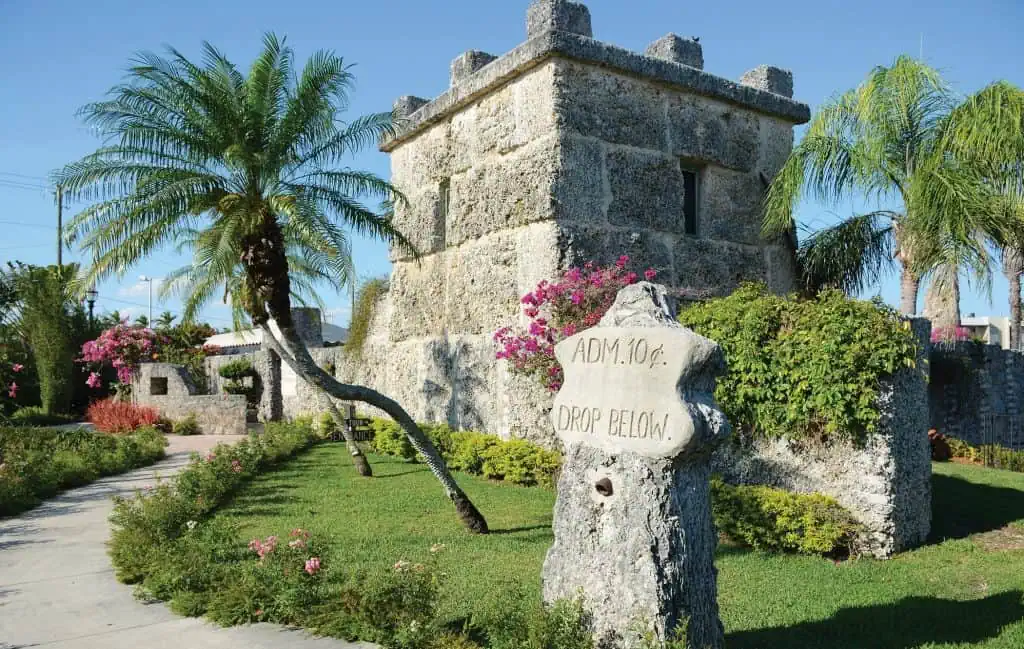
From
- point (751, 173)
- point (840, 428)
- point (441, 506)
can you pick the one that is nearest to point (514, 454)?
point (441, 506)

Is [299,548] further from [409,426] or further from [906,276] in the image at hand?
[906,276]

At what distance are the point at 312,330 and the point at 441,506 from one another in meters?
12.9

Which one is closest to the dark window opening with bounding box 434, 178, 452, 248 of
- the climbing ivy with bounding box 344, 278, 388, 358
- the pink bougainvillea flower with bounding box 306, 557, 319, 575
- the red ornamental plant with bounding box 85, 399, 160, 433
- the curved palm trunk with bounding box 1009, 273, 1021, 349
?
the climbing ivy with bounding box 344, 278, 388, 358

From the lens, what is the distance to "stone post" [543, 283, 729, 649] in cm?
409

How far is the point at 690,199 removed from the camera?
12.5 metres

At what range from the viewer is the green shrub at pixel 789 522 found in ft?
23.7

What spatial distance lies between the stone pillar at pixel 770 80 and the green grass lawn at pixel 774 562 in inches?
258

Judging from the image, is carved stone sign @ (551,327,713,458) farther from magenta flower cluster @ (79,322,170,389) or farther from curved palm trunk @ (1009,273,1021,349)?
magenta flower cluster @ (79,322,170,389)

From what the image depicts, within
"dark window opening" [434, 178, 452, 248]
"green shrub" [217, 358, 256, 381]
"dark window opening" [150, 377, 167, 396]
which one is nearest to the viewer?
"dark window opening" [434, 178, 452, 248]

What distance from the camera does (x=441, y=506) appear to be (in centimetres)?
938

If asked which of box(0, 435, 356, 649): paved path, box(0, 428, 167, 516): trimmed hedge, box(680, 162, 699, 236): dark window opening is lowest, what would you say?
box(0, 435, 356, 649): paved path

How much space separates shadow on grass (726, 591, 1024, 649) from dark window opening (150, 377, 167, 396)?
1957 centimetres

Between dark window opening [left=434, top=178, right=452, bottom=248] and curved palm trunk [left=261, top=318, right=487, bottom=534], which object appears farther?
dark window opening [left=434, top=178, right=452, bottom=248]

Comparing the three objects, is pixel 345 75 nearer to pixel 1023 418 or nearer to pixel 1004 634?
pixel 1004 634
